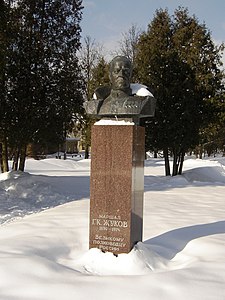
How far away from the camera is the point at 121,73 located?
499 centimetres

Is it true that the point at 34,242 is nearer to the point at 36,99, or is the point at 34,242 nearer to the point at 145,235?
the point at 145,235

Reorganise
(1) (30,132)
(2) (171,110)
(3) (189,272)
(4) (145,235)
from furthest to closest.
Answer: (2) (171,110) < (1) (30,132) < (4) (145,235) < (3) (189,272)

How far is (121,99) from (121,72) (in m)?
0.37

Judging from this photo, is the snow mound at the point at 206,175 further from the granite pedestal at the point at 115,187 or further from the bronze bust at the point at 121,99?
the granite pedestal at the point at 115,187

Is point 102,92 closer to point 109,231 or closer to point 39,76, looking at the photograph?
point 109,231

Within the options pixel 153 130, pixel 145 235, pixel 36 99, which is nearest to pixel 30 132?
pixel 36 99

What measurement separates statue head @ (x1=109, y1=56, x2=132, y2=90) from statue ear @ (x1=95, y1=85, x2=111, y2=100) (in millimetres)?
178

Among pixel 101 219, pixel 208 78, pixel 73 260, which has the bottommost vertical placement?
pixel 73 260

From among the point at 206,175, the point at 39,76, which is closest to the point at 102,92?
the point at 39,76

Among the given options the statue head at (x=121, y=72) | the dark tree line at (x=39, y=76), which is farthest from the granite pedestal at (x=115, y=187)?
the dark tree line at (x=39, y=76)

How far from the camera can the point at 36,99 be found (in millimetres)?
14438

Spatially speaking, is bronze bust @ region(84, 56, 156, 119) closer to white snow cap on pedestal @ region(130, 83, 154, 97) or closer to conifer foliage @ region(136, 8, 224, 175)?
white snow cap on pedestal @ region(130, 83, 154, 97)

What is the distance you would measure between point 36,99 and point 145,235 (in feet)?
31.9

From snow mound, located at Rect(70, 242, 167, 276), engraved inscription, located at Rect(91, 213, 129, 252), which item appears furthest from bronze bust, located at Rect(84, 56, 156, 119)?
snow mound, located at Rect(70, 242, 167, 276)
